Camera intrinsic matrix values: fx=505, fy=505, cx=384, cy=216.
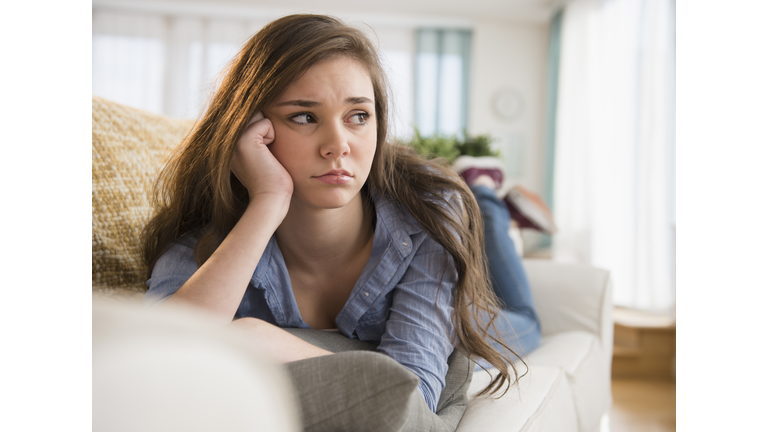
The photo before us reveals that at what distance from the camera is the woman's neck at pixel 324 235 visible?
97 centimetres

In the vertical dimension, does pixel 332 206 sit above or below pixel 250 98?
below

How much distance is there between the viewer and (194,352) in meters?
0.38

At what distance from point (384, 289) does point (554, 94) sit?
488cm

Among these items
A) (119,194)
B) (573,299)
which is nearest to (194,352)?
(119,194)

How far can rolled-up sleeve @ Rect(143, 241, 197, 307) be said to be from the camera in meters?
0.84

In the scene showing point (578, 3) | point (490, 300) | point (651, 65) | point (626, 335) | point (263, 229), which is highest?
point (578, 3)

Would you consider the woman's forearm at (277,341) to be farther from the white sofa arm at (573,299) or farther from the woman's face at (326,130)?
the white sofa arm at (573,299)

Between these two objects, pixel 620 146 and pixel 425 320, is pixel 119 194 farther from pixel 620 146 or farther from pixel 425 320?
pixel 620 146

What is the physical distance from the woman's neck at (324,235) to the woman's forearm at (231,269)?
0.14 metres
